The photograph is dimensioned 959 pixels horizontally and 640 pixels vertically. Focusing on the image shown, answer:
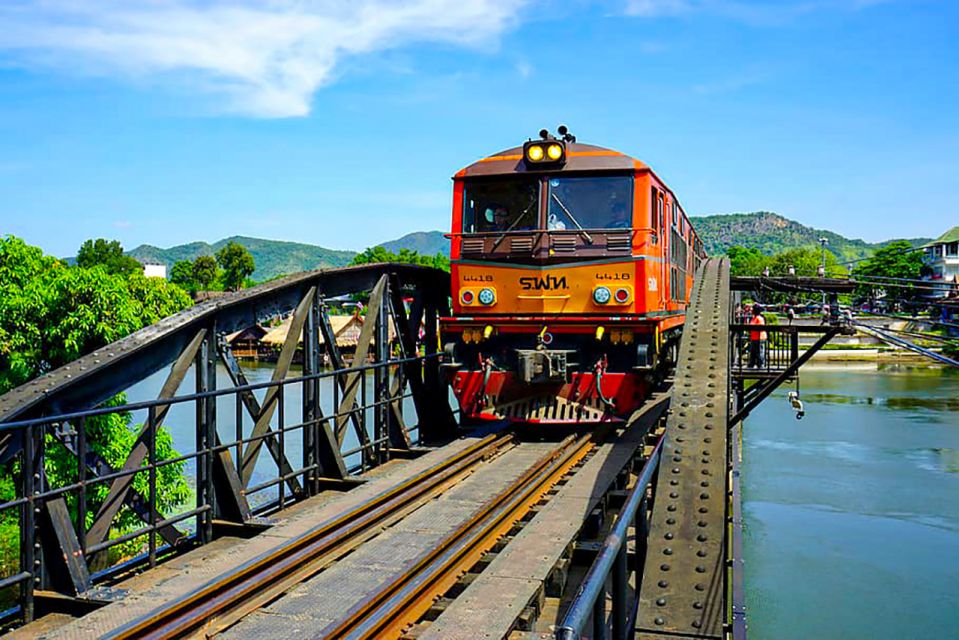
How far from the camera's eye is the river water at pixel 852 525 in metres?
14.7

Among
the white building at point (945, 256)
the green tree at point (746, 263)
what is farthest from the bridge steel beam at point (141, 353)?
the green tree at point (746, 263)

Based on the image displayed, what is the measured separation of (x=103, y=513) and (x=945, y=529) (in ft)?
58.0

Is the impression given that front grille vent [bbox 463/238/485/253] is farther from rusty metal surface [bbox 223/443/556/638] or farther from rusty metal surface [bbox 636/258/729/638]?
rusty metal surface [bbox 636/258/729/638]

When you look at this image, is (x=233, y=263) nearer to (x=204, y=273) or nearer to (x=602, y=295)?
(x=204, y=273)

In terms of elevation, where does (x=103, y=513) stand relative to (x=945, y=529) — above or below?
above

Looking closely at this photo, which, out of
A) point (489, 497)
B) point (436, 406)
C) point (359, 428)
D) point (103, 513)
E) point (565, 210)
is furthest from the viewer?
point (436, 406)

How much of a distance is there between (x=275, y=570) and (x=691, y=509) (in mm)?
3555

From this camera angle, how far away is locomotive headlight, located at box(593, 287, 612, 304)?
11859mm

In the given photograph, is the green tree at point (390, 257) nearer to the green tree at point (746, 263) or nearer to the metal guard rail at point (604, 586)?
the green tree at point (746, 263)

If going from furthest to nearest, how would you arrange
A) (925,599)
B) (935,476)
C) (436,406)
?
(935,476) < (925,599) < (436,406)

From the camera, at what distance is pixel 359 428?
1119 cm

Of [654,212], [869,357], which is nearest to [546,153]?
[654,212]

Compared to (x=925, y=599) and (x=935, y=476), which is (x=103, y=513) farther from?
(x=935, y=476)

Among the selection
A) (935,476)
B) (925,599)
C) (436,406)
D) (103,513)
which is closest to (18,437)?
(103,513)
